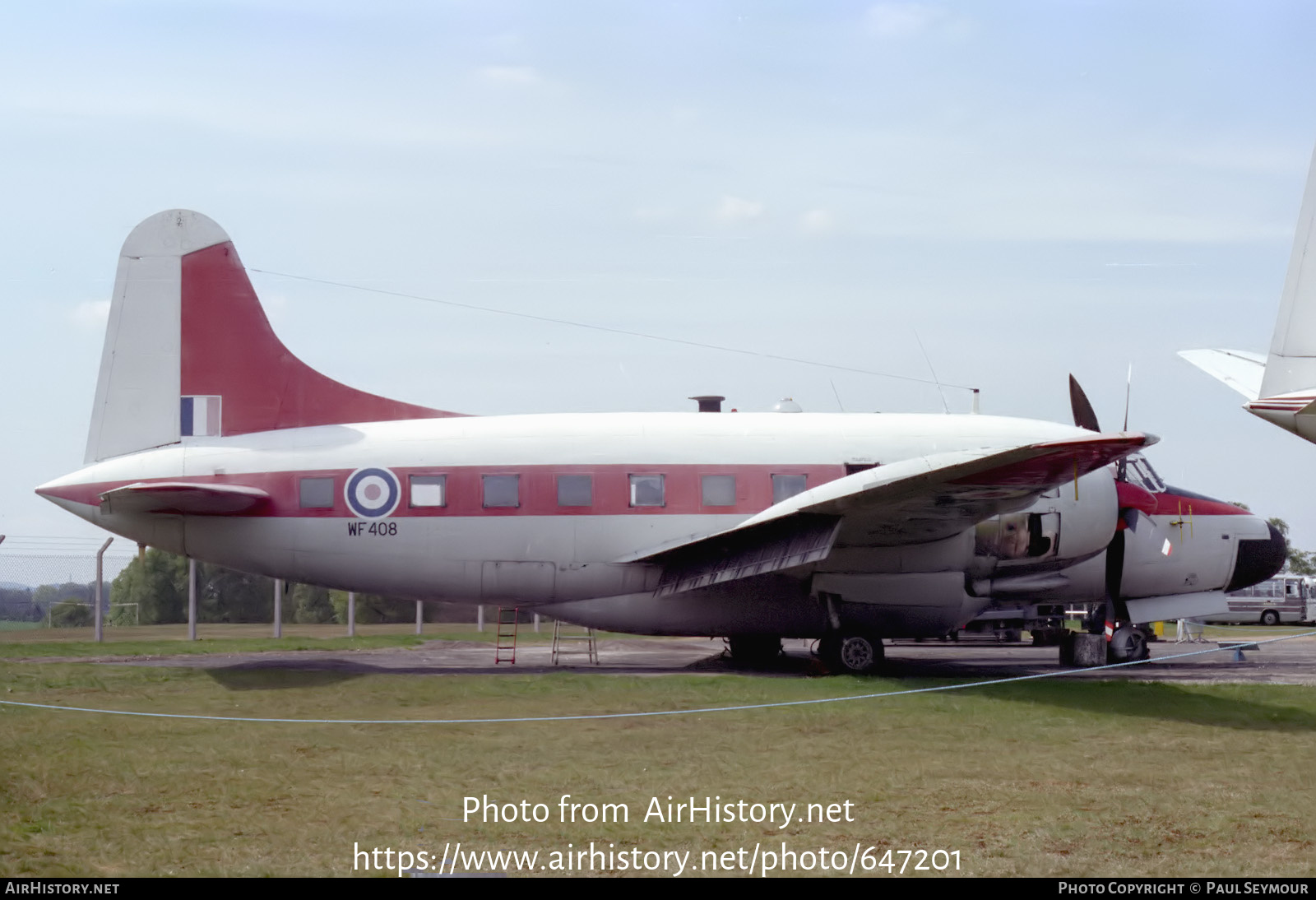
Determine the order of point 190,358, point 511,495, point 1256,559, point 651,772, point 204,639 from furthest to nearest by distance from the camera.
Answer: point 204,639
point 1256,559
point 190,358
point 511,495
point 651,772

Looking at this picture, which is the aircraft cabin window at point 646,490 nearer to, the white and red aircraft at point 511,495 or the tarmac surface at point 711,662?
the white and red aircraft at point 511,495

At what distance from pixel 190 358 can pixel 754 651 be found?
10.2 metres

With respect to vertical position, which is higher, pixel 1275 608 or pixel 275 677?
pixel 275 677

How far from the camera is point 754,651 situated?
20.2m

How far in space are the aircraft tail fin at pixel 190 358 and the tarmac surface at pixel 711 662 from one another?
12.3 feet

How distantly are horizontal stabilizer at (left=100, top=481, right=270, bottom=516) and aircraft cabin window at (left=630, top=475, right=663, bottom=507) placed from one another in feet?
17.9

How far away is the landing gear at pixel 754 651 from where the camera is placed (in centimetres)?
2017

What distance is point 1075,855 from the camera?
24.3ft

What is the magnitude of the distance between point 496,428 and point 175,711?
6792mm

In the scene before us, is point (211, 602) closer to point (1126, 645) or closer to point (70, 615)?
point (70, 615)

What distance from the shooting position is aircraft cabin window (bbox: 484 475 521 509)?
18.1 meters

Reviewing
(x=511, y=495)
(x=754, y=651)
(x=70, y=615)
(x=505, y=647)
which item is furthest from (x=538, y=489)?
(x=70, y=615)

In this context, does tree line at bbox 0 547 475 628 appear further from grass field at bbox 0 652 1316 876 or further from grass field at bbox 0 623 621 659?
grass field at bbox 0 652 1316 876

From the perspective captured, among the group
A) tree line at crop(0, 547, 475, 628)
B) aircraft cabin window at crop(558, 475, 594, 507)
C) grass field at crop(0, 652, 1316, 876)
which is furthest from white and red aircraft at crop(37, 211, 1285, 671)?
tree line at crop(0, 547, 475, 628)
